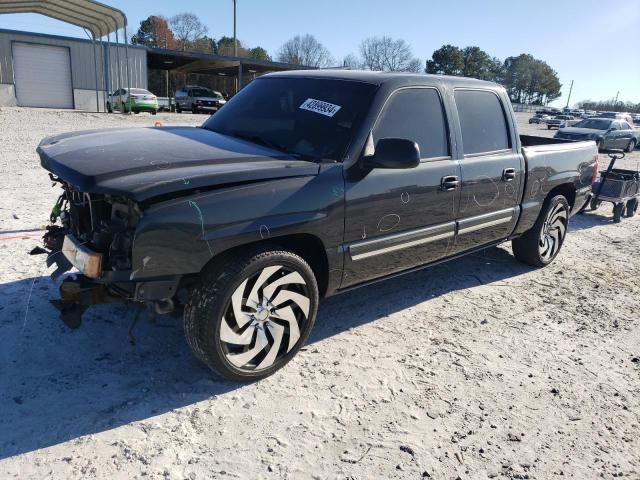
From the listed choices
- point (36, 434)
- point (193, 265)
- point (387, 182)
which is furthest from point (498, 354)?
point (36, 434)

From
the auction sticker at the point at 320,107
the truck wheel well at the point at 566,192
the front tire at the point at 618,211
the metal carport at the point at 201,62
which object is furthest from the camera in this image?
the metal carport at the point at 201,62

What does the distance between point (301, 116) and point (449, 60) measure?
267 feet

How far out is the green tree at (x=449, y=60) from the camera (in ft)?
254

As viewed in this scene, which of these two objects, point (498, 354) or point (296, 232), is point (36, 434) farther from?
point (498, 354)

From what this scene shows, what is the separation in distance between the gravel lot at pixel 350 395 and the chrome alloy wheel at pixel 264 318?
7.6 inches

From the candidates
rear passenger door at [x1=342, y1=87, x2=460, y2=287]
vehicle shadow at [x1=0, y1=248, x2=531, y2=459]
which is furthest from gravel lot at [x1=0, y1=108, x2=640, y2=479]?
rear passenger door at [x1=342, y1=87, x2=460, y2=287]

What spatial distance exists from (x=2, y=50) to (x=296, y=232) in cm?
3026

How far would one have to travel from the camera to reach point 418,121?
3.86m

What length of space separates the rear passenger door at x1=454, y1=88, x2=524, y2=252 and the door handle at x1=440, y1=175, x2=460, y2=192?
118 millimetres

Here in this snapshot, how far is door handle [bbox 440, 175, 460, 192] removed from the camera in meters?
3.92

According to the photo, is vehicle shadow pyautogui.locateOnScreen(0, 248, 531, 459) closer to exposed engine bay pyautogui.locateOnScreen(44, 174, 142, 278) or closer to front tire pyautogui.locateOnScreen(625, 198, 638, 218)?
exposed engine bay pyautogui.locateOnScreen(44, 174, 142, 278)

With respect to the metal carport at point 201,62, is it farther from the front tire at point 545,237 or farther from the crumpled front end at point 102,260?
the crumpled front end at point 102,260

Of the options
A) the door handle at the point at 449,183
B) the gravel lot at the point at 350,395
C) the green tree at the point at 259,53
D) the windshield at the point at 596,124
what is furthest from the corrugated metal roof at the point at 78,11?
the green tree at the point at 259,53

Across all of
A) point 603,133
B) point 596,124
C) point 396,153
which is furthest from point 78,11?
point 596,124
